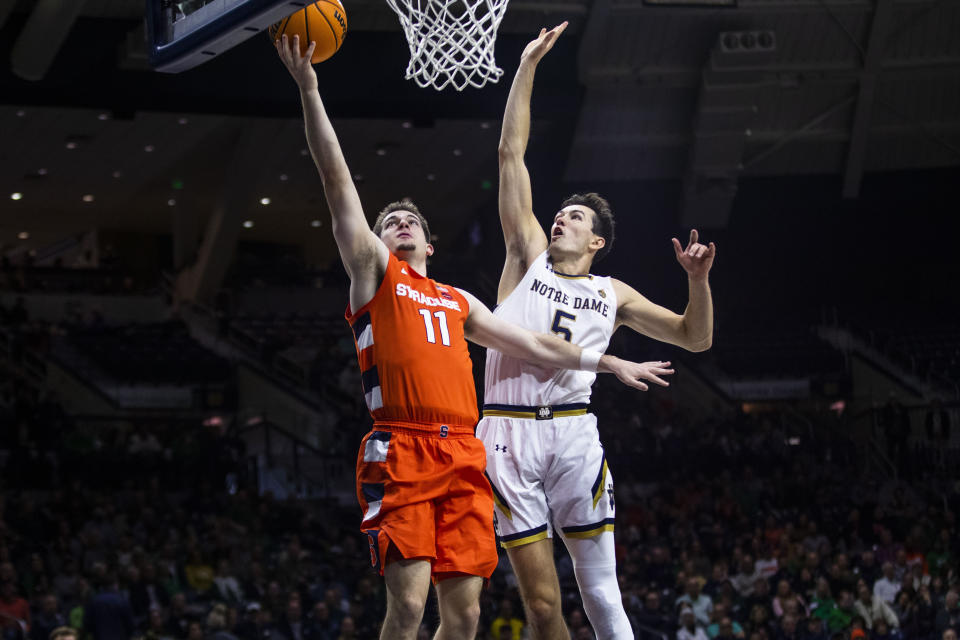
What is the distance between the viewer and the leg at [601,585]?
225 inches

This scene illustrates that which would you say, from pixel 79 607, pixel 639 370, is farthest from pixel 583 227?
pixel 79 607

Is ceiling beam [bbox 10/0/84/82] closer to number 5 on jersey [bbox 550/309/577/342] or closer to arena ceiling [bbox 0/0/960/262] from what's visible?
arena ceiling [bbox 0/0/960/262]

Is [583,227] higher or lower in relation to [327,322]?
lower

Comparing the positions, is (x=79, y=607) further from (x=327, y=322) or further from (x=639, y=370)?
(x=327, y=322)

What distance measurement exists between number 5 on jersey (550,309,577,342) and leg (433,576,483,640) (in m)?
1.48

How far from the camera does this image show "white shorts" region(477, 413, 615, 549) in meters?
5.83

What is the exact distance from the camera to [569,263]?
6.41m

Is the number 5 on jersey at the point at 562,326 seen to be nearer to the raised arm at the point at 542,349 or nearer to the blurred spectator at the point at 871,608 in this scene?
the raised arm at the point at 542,349

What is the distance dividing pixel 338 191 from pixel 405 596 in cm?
175

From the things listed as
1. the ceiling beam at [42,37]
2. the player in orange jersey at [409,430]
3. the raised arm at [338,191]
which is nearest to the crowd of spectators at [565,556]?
the ceiling beam at [42,37]

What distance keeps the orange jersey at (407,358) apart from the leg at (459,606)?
0.71 meters

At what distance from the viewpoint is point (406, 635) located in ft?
16.3

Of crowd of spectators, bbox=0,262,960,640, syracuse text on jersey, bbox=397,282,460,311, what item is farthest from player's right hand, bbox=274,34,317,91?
crowd of spectators, bbox=0,262,960,640

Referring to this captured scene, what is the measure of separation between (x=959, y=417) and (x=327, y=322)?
47.3ft
